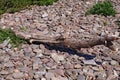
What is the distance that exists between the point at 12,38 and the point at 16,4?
3551 millimetres

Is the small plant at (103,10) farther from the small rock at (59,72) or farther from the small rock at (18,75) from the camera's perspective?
the small rock at (18,75)

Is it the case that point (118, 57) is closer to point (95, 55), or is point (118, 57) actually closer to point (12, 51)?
point (95, 55)

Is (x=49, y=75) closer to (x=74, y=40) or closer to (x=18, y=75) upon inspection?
(x=18, y=75)

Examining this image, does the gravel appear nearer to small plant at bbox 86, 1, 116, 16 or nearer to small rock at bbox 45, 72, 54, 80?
small rock at bbox 45, 72, 54, 80

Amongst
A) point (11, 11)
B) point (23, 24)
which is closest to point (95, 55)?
point (23, 24)

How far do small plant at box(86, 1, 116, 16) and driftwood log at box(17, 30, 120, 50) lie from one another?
2620 millimetres

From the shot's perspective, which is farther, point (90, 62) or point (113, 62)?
point (113, 62)

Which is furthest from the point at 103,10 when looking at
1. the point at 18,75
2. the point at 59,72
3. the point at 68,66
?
the point at 18,75

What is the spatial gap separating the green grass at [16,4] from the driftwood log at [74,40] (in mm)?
2989

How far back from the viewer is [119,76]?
876 cm

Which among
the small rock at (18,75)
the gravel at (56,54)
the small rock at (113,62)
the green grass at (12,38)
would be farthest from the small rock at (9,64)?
the small rock at (113,62)

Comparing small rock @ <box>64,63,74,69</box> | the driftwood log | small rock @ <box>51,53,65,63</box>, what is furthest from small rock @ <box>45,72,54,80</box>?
the driftwood log

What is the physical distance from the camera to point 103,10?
1284 cm

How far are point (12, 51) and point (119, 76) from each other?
3015 millimetres
